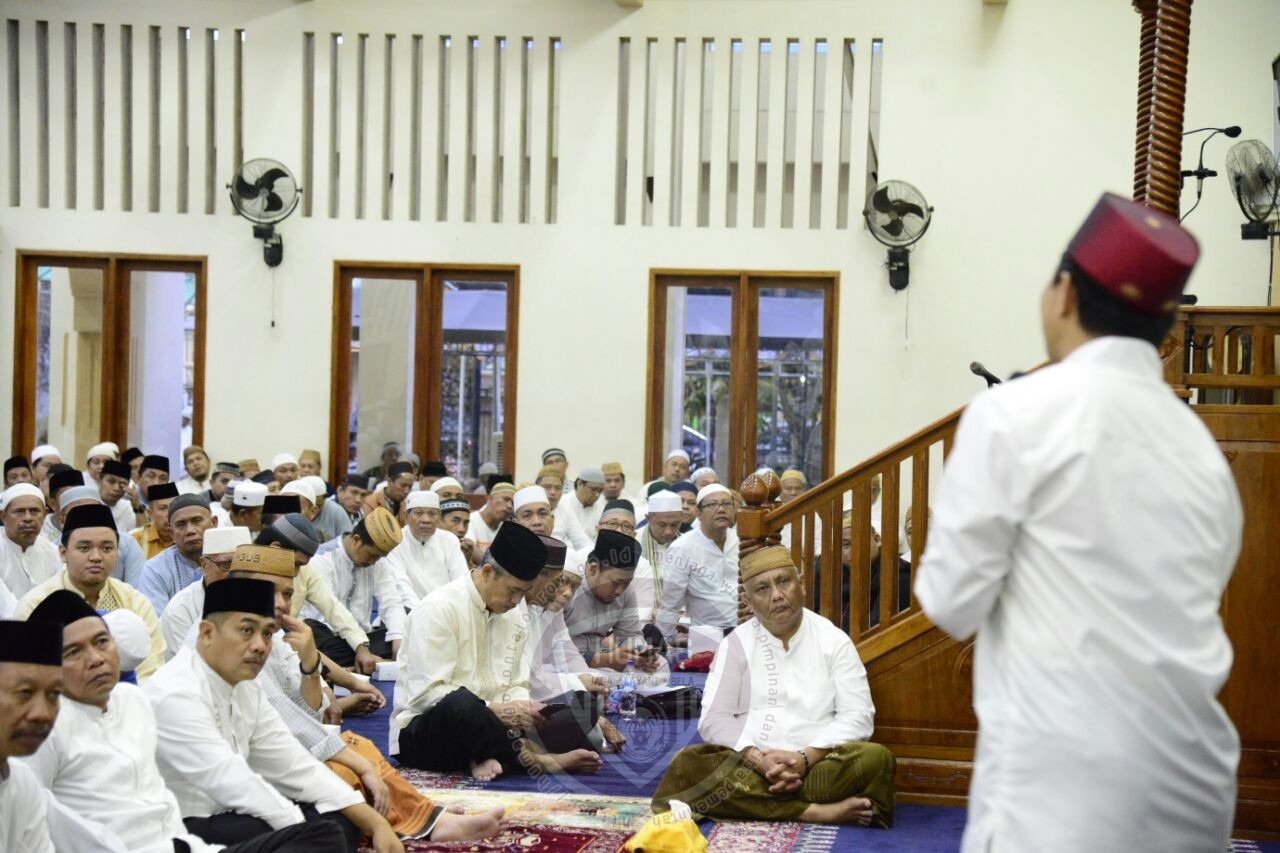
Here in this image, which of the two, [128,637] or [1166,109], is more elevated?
[1166,109]

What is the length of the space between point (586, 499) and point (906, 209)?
275 centimetres

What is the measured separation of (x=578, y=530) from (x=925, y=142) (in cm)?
344

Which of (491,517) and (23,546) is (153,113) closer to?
(491,517)

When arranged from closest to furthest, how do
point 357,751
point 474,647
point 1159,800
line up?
point 1159,800
point 357,751
point 474,647

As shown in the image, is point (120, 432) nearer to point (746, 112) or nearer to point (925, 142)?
point (746, 112)

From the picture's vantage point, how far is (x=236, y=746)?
320 cm

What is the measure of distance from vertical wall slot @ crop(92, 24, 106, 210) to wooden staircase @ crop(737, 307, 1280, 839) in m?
6.90

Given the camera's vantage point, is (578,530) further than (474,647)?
Yes

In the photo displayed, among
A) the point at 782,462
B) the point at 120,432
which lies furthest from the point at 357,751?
the point at 120,432

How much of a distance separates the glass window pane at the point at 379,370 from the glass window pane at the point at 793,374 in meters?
2.41

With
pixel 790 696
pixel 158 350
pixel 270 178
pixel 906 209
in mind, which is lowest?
pixel 790 696

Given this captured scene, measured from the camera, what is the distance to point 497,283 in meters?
9.73

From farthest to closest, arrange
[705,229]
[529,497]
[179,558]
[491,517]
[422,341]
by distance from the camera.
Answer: [422,341], [705,229], [491,517], [529,497], [179,558]

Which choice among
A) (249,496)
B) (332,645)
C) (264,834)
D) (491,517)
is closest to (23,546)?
(249,496)
